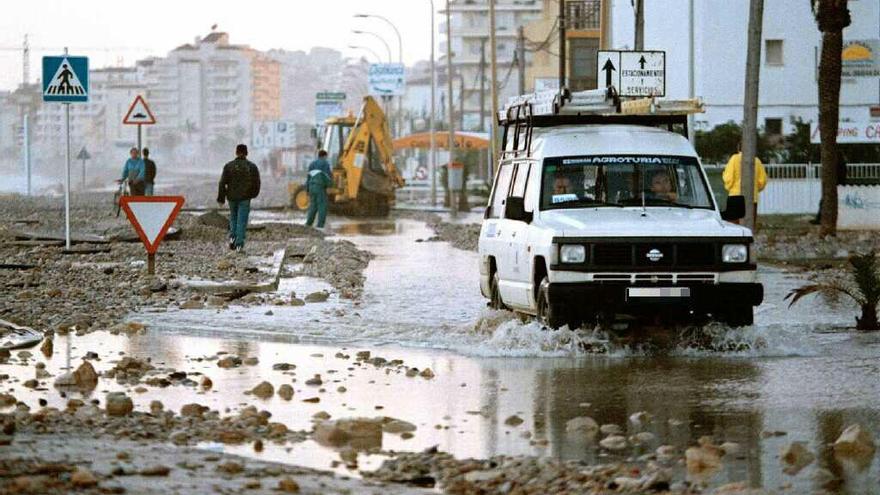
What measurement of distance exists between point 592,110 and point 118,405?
7.81m

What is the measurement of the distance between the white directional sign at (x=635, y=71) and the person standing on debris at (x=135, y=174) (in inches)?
671

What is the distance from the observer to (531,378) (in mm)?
13516

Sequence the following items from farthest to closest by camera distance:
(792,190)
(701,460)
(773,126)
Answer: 1. (773,126)
2. (792,190)
3. (701,460)

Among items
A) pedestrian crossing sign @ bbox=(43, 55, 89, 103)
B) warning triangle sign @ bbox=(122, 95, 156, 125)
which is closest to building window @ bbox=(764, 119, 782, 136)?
warning triangle sign @ bbox=(122, 95, 156, 125)

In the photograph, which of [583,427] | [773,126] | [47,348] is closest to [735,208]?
[583,427]

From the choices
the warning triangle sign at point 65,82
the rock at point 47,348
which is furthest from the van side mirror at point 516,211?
the warning triangle sign at point 65,82

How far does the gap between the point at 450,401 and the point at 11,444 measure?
363 cm

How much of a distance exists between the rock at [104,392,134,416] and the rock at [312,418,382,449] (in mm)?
1295

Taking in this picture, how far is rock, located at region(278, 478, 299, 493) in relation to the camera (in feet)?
27.3

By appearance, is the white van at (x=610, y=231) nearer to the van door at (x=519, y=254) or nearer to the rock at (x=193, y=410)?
the van door at (x=519, y=254)

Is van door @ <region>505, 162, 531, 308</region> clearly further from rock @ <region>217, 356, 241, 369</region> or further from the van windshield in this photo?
rock @ <region>217, 356, 241, 369</region>

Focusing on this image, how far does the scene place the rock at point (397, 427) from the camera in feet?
34.9

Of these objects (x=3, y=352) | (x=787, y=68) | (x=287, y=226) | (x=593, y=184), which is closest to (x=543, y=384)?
(x=593, y=184)

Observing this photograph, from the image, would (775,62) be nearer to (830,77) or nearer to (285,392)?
(830,77)
